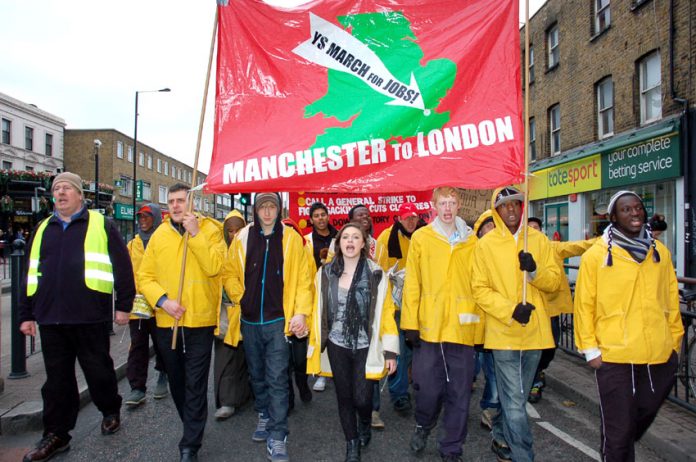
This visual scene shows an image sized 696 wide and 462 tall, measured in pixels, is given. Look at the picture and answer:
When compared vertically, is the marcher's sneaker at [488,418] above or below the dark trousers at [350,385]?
below

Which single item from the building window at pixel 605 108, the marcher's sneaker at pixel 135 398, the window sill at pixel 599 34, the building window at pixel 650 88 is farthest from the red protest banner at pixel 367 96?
the window sill at pixel 599 34

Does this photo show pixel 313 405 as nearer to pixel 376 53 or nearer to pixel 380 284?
pixel 380 284

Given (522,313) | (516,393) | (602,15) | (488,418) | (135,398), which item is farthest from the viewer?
(602,15)

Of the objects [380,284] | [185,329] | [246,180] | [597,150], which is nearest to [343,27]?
[246,180]

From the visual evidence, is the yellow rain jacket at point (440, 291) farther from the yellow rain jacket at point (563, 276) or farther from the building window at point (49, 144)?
the building window at point (49, 144)

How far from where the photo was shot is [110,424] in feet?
13.8

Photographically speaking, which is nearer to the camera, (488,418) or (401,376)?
(488,418)

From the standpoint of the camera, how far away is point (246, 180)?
11.7ft

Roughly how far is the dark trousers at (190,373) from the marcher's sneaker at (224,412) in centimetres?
70

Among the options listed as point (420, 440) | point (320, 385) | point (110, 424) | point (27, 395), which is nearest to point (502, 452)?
point (420, 440)

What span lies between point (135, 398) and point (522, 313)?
152 inches

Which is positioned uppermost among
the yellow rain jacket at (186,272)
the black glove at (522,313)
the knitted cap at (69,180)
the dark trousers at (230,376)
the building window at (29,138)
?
the building window at (29,138)

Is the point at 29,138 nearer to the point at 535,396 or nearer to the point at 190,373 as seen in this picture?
the point at 190,373

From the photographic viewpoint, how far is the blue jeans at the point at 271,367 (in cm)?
378
